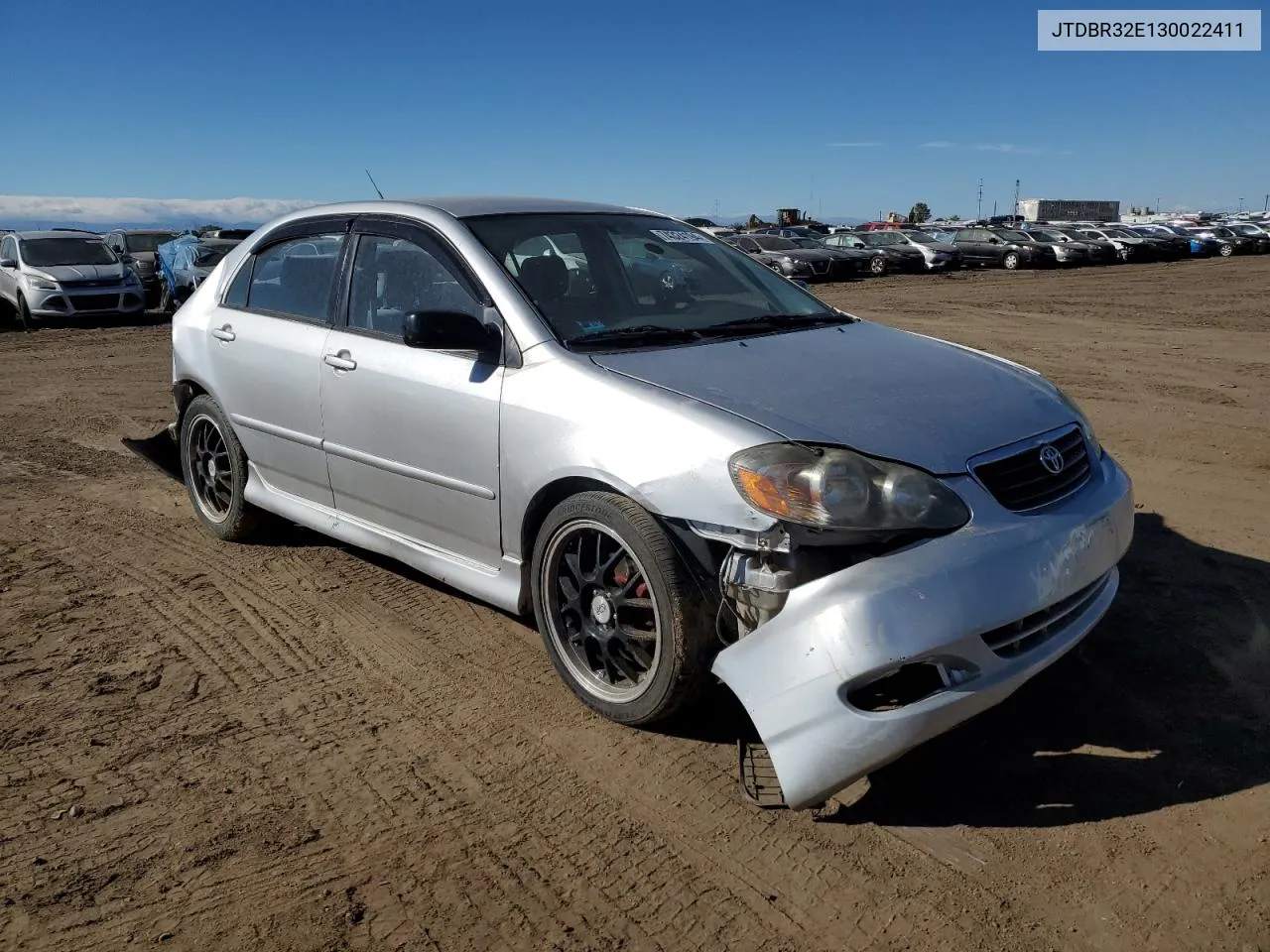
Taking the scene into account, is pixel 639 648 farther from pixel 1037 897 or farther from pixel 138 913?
pixel 138 913

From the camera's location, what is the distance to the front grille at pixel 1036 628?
2842mm

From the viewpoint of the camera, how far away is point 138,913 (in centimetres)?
262

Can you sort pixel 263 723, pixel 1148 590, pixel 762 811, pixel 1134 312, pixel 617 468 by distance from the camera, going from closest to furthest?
pixel 762 811
pixel 617 468
pixel 263 723
pixel 1148 590
pixel 1134 312

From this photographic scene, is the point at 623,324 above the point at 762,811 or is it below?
above

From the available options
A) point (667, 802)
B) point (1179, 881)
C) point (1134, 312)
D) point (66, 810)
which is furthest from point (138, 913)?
point (1134, 312)

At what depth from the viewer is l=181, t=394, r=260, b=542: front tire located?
519 centimetres

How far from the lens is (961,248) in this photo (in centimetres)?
3256

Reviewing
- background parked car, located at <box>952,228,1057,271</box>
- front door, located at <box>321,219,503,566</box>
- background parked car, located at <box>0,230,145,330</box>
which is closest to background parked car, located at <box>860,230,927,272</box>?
background parked car, located at <box>952,228,1057,271</box>

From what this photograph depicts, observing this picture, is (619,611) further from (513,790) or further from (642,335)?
(642,335)

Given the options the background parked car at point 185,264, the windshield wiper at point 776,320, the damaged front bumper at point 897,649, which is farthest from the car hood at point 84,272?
the damaged front bumper at point 897,649

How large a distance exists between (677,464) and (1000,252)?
108ft

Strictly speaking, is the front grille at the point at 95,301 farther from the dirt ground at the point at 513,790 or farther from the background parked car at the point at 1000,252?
the background parked car at the point at 1000,252

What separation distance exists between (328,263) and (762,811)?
9.99 feet

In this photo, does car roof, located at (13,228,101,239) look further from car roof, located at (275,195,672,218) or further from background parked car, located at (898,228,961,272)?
background parked car, located at (898,228,961,272)
